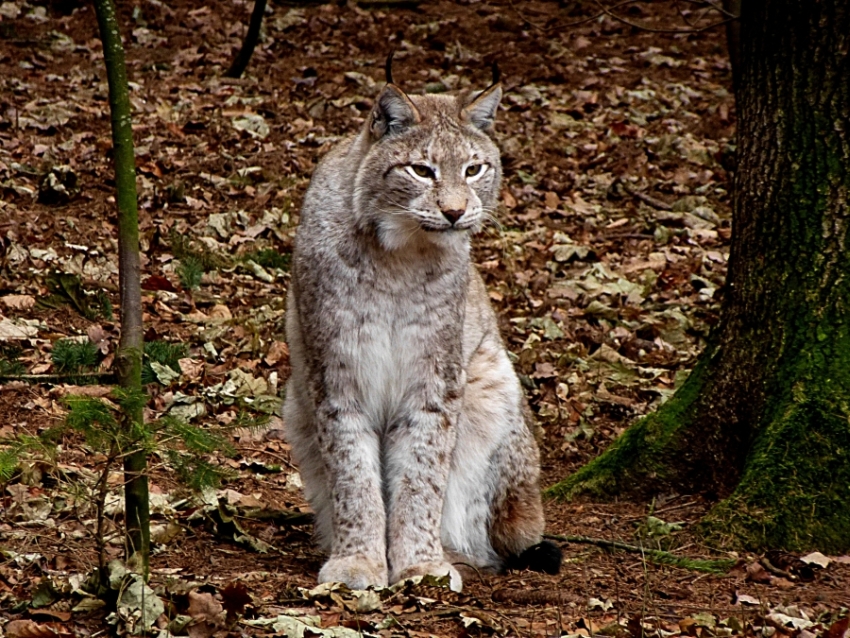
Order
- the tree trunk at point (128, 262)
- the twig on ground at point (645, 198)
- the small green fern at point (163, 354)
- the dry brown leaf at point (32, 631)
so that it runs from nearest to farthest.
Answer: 1. the dry brown leaf at point (32, 631)
2. the tree trunk at point (128, 262)
3. the small green fern at point (163, 354)
4. the twig on ground at point (645, 198)

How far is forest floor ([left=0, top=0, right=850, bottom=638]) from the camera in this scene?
4.04 metres

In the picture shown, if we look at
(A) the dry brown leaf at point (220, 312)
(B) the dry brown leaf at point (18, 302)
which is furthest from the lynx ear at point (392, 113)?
(B) the dry brown leaf at point (18, 302)

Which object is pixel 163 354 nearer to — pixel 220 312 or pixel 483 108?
pixel 220 312

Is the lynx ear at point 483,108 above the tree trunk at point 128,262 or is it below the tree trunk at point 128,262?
above

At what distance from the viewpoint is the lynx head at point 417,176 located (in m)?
4.55

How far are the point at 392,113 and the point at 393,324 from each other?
36.0 inches

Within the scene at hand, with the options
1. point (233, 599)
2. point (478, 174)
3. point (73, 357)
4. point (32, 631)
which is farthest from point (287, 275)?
point (32, 631)

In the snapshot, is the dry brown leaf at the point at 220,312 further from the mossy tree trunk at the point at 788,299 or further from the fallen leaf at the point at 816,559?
the fallen leaf at the point at 816,559

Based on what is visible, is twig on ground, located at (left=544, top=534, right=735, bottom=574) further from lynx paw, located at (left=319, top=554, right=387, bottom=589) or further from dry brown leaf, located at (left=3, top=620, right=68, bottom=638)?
dry brown leaf, located at (left=3, top=620, right=68, bottom=638)

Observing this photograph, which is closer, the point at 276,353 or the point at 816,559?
the point at 816,559

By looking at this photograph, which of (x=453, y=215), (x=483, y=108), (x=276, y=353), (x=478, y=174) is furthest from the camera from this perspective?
(x=276, y=353)

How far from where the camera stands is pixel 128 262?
12.2 ft

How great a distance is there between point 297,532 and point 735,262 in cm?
249

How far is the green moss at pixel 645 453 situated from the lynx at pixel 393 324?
0.83 metres
